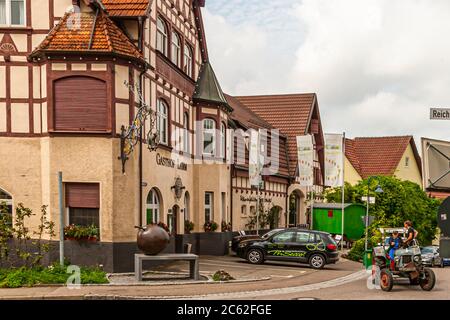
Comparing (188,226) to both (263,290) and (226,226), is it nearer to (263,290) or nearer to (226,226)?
(226,226)

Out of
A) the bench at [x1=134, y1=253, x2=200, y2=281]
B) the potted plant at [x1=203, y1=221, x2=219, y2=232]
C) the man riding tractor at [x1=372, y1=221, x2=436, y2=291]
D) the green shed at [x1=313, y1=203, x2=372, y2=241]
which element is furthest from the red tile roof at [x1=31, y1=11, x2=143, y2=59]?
the green shed at [x1=313, y1=203, x2=372, y2=241]

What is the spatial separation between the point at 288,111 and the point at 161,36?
79.4 ft

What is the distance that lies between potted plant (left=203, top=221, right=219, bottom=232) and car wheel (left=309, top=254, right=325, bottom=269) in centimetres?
568

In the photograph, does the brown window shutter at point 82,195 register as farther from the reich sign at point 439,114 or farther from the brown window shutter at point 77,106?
the reich sign at point 439,114

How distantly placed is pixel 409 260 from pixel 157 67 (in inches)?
461

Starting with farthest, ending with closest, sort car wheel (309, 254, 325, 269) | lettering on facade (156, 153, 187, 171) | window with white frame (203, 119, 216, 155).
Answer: window with white frame (203, 119, 216, 155) → car wheel (309, 254, 325, 269) → lettering on facade (156, 153, 187, 171)

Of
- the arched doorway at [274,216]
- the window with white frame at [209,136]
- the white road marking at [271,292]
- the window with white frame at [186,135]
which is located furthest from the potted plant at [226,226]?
the white road marking at [271,292]

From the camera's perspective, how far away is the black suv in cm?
2281

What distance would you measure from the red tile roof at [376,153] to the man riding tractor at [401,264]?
128 feet

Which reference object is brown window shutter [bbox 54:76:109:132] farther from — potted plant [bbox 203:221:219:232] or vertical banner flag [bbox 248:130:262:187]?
vertical banner flag [bbox 248:130:262:187]

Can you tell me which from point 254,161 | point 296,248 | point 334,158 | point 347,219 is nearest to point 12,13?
point 296,248

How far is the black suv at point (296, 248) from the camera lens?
22812mm

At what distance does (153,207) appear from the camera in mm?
21703

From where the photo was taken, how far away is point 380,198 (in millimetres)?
39406
